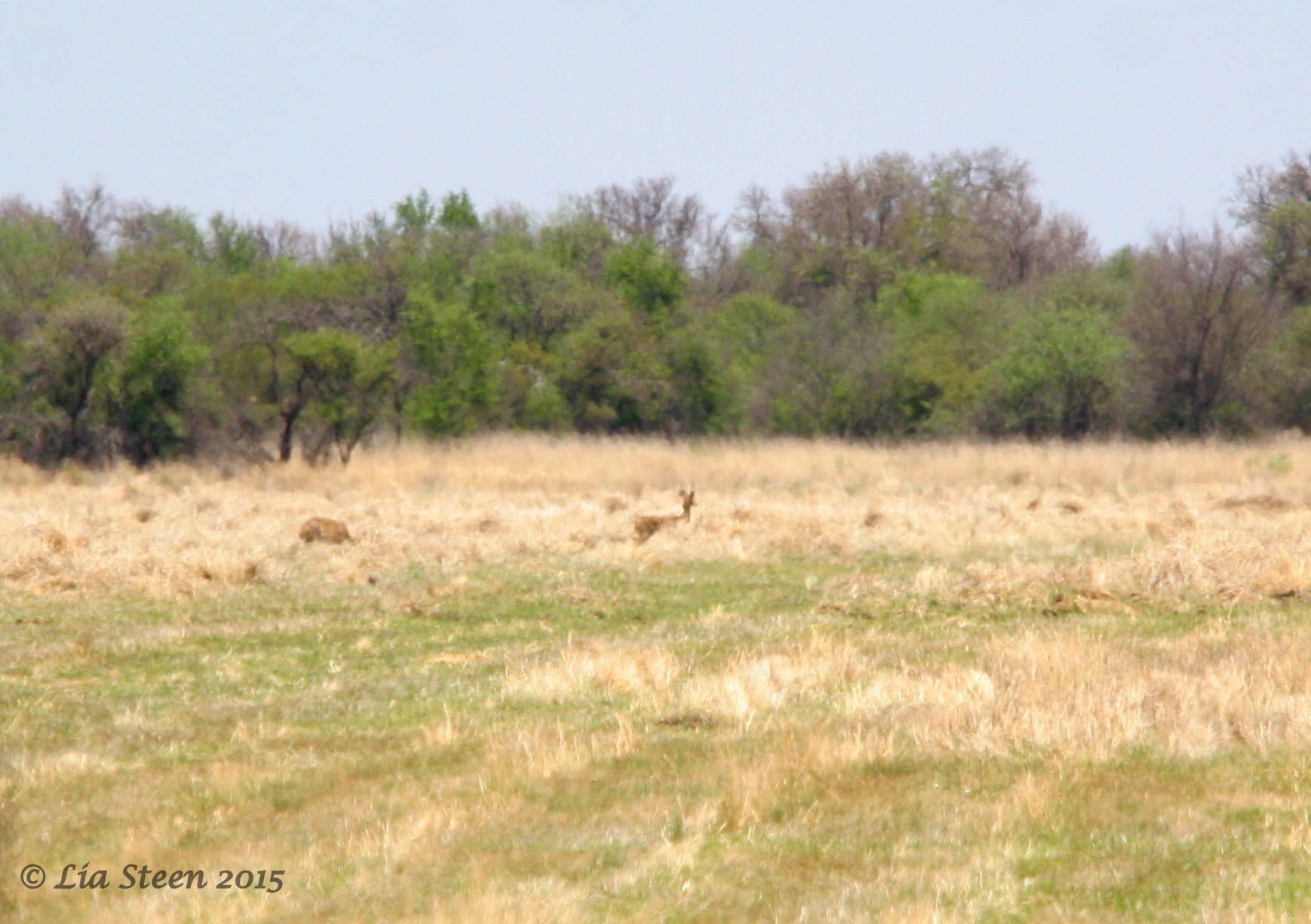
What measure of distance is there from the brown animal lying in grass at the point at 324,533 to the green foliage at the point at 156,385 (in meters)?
22.6

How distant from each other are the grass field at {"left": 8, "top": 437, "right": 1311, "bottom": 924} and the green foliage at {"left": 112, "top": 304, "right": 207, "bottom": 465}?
22425mm

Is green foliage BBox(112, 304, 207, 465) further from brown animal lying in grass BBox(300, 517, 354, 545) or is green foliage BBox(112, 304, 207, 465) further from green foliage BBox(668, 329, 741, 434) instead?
brown animal lying in grass BBox(300, 517, 354, 545)

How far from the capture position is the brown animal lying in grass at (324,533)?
72.7 feet

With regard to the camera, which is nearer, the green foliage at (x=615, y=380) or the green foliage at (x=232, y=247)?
the green foliage at (x=615, y=380)

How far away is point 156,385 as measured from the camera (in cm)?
4400

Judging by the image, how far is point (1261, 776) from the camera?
805cm

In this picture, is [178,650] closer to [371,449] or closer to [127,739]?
[127,739]

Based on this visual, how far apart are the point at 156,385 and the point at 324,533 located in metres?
23.8

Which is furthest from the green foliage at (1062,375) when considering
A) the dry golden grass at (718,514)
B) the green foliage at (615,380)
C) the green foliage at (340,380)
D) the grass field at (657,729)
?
the grass field at (657,729)

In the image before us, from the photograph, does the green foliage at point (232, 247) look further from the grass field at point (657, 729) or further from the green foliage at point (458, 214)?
the grass field at point (657, 729)

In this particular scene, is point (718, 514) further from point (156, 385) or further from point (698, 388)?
point (698, 388)

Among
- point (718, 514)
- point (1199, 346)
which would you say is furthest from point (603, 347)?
point (718, 514)

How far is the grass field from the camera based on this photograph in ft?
21.9

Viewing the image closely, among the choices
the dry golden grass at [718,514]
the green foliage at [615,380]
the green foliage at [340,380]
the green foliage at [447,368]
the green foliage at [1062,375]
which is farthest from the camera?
the green foliage at [615,380]
